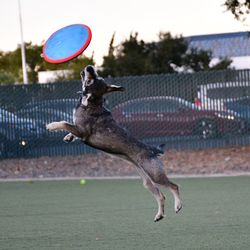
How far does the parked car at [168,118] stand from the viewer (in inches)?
910

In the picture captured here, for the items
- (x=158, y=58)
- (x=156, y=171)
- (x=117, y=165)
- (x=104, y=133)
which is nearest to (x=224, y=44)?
(x=158, y=58)

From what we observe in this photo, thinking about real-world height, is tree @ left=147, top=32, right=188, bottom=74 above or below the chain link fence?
above

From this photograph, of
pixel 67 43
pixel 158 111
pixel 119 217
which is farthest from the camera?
pixel 158 111

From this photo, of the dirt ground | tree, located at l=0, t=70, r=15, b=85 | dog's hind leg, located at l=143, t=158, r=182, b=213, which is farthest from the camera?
tree, located at l=0, t=70, r=15, b=85

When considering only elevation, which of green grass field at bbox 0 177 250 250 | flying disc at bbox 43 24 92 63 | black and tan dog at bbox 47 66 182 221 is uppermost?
flying disc at bbox 43 24 92 63

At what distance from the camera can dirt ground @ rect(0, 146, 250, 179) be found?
21.4m

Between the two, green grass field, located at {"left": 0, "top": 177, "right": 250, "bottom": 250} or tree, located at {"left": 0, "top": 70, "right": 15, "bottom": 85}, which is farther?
tree, located at {"left": 0, "top": 70, "right": 15, "bottom": 85}

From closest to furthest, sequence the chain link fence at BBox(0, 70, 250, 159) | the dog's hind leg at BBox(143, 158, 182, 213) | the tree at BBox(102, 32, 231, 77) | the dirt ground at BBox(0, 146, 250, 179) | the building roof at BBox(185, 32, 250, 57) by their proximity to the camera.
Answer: the dog's hind leg at BBox(143, 158, 182, 213)
the dirt ground at BBox(0, 146, 250, 179)
the chain link fence at BBox(0, 70, 250, 159)
the tree at BBox(102, 32, 231, 77)
the building roof at BBox(185, 32, 250, 57)

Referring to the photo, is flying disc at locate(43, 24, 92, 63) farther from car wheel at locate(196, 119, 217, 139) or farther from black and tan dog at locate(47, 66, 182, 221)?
car wheel at locate(196, 119, 217, 139)

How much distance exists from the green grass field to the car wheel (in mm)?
3451

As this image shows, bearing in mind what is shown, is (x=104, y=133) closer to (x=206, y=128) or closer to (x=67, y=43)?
(x=67, y=43)

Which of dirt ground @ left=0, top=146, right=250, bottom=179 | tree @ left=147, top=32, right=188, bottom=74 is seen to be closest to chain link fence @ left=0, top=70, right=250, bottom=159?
dirt ground @ left=0, top=146, right=250, bottom=179

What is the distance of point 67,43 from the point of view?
328 inches

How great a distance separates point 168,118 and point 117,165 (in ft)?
6.61
